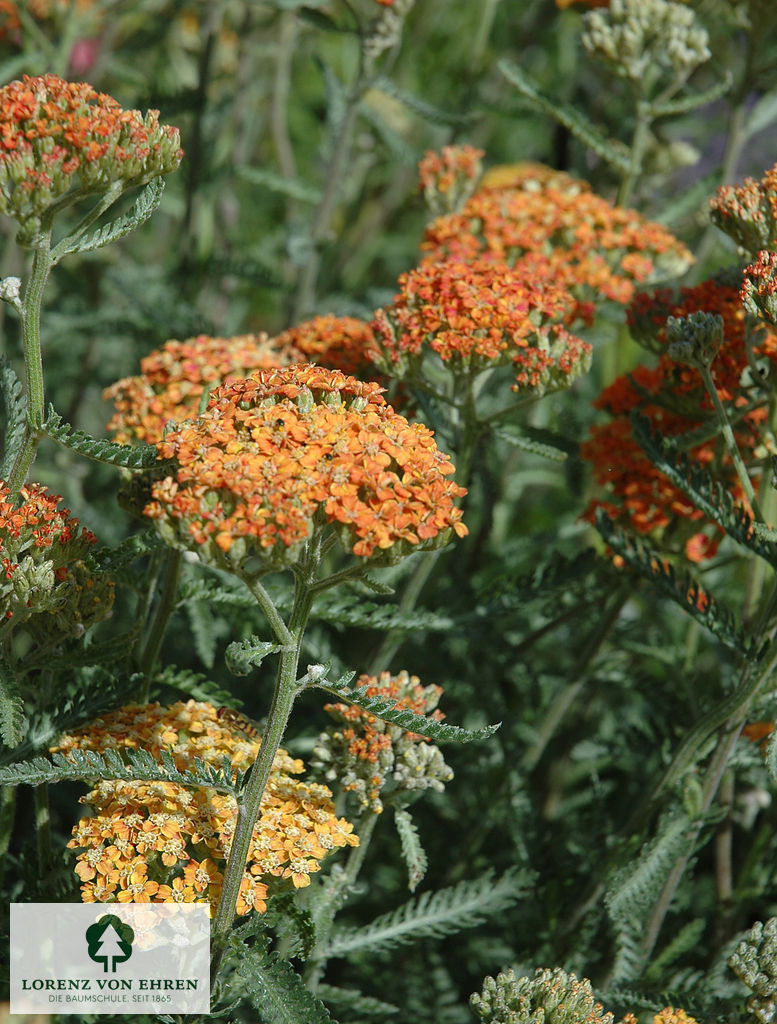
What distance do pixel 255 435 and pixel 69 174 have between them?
0.74m

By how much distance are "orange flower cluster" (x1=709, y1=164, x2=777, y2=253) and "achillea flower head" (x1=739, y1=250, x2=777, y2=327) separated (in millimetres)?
251

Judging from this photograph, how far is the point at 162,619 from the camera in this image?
2.76m

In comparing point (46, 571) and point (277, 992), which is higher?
point (46, 571)

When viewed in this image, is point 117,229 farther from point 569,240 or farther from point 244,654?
point 569,240

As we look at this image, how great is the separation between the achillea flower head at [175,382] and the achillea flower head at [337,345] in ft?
0.38

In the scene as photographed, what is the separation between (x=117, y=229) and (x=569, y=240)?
1.86 metres

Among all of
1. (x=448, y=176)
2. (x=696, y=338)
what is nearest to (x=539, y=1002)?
(x=696, y=338)

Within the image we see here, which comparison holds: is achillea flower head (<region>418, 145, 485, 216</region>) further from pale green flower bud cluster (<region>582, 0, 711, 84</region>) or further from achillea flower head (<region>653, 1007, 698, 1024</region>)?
achillea flower head (<region>653, 1007, 698, 1024</region>)

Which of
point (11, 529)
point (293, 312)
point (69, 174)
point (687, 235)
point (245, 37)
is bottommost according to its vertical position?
point (11, 529)

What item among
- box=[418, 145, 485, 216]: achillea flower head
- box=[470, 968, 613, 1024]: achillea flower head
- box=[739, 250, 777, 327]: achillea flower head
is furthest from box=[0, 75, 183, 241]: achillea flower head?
box=[470, 968, 613, 1024]: achillea flower head

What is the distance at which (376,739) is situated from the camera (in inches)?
99.3

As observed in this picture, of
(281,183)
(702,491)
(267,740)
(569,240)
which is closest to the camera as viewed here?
(267,740)

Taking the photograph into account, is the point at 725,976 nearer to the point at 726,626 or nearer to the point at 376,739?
the point at 726,626

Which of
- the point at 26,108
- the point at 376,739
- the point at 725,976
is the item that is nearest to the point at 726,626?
the point at 376,739
